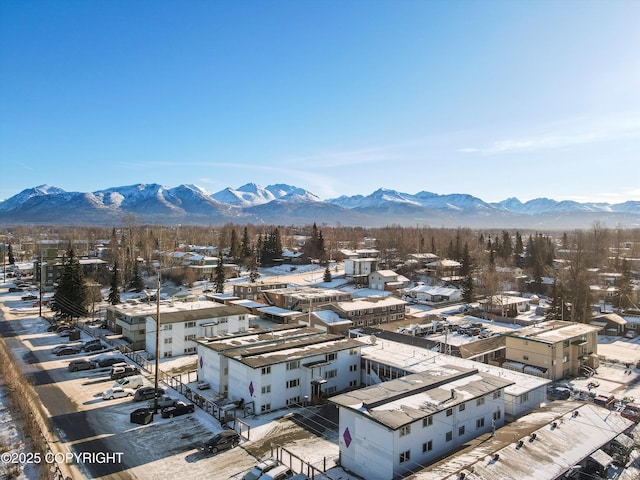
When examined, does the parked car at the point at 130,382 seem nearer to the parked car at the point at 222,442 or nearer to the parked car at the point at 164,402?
the parked car at the point at 164,402

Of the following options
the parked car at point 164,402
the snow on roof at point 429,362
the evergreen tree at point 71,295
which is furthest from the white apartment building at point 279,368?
the evergreen tree at point 71,295

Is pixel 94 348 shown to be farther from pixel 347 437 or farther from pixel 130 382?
pixel 347 437

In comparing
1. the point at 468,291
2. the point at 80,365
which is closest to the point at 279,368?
the point at 80,365

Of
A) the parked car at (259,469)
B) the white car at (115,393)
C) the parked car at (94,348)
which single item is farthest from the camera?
the parked car at (94,348)

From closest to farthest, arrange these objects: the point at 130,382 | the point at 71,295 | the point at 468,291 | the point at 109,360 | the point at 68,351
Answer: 1. the point at 130,382
2. the point at 109,360
3. the point at 68,351
4. the point at 71,295
5. the point at 468,291

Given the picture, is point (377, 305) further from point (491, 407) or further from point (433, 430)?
point (433, 430)
